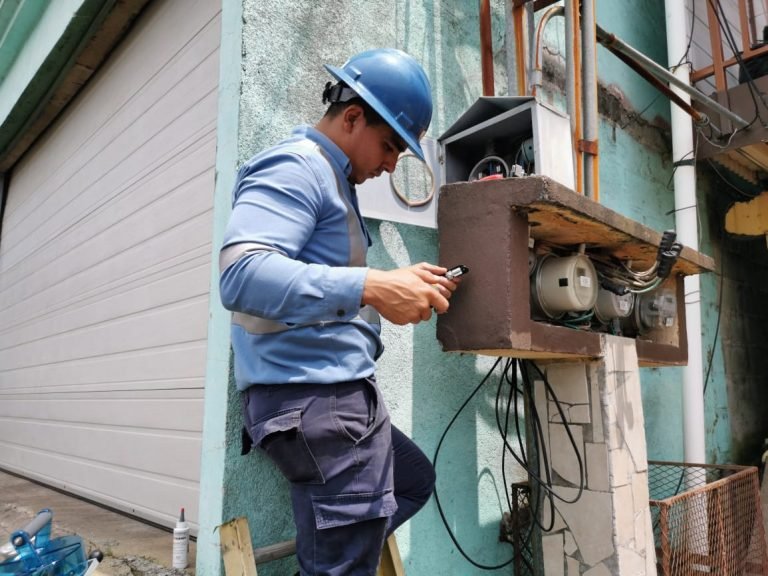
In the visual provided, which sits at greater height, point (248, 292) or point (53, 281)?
point (53, 281)

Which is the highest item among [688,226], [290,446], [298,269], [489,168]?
[688,226]

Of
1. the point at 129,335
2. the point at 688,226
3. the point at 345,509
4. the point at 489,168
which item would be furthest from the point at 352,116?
the point at 688,226

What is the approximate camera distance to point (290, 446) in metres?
1.68

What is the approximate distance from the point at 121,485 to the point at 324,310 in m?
3.05

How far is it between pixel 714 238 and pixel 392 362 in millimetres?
5365

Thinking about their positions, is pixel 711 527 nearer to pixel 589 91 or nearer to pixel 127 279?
pixel 589 91

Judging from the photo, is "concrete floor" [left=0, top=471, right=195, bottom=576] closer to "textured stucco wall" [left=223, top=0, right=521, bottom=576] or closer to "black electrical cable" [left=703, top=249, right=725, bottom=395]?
"textured stucco wall" [left=223, top=0, right=521, bottom=576]

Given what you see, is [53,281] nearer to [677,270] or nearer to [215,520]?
[215,520]

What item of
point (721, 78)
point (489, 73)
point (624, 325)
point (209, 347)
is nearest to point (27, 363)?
point (209, 347)

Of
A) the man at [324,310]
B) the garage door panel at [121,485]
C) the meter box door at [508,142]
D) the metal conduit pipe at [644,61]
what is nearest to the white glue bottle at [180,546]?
the garage door panel at [121,485]

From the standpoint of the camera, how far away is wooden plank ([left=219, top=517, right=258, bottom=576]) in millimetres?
1955

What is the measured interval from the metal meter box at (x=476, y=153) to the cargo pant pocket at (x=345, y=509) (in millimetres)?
1510

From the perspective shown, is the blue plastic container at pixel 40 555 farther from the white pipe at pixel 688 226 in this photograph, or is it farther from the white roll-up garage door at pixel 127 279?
the white pipe at pixel 688 226

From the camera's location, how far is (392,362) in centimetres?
283
